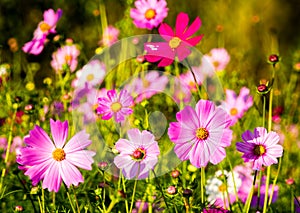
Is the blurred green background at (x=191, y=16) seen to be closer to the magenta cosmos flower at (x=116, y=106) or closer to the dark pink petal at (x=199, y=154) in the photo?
the magenta cosmos flower at (x=116, y=106)

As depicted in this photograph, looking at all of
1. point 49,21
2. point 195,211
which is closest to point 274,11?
point 49,21

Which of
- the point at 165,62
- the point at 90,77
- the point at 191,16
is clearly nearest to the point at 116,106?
the point at 165,62

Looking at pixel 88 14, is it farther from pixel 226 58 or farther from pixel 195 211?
pixel 195 211

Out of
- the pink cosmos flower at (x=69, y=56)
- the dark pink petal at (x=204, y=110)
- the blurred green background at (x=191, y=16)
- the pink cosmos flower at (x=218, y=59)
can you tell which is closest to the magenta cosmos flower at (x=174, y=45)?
the dark pink petal at (x=204, y=110)

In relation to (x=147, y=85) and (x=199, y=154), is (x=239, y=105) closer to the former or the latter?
(x=147, y=85)

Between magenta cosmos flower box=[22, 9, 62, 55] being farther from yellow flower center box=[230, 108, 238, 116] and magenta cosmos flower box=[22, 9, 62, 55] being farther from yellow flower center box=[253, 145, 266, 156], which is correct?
yellow flower center box=[253, 145, 266, 156]

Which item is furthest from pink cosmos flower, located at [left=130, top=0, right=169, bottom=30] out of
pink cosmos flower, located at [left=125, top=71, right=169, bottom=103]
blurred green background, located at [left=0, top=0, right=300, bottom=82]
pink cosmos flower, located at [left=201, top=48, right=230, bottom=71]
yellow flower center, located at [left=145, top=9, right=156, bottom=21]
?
blurred green background, located at [left=0, top=0, right=300, bottom=82]
